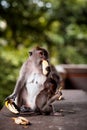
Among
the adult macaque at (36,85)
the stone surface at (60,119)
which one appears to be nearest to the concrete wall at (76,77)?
the stone surface at (60,119)

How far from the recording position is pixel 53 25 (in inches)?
313

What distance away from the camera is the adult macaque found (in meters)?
2.54

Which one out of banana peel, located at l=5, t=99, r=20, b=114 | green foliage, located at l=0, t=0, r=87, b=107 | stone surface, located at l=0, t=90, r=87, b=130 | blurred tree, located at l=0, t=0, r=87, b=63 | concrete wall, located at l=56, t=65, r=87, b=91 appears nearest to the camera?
stone surface, located at l=0, t=90, r=87, b=130

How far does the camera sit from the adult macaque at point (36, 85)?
8.32 feet

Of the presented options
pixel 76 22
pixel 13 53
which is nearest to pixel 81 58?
pixel 76 22

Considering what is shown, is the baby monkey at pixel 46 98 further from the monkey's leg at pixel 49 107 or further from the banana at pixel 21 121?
the banana at pixel 21 121

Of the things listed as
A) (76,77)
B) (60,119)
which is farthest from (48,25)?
(60,119)

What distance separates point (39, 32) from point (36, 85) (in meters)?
4.67

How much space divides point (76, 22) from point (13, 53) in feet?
9.49

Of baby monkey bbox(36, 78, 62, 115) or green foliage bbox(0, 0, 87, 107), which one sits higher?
green foliage bbox(0, 0, 87, 107)

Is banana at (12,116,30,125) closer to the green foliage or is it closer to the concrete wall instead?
the green foliage

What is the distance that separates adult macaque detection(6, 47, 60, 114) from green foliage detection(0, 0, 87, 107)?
254cm

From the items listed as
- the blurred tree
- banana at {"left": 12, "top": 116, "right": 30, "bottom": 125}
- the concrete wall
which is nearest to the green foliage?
the blurred tree

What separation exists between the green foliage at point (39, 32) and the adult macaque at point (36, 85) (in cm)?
254
